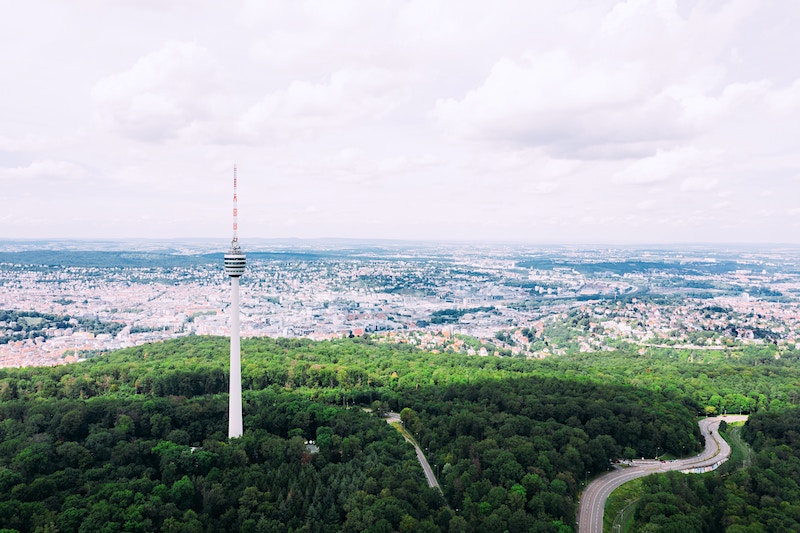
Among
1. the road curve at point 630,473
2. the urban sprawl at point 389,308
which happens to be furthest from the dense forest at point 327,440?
the urban sprawl at point 389,308

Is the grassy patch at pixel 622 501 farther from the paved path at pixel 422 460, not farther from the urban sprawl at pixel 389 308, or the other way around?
the urban sprawl at pixel 389 308

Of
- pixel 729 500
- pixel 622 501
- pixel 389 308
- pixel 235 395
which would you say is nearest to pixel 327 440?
pixel 235 395

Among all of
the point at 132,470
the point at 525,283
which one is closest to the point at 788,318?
the point at 525,283

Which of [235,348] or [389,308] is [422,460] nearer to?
[235,348]

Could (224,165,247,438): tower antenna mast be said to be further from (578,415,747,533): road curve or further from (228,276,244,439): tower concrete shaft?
(578,415,747,533): road curve

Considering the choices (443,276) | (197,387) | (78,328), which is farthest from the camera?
(443,276)

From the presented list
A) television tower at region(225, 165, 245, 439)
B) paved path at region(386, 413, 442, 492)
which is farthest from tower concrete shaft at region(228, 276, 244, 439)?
paved path at region(386, 413, 442, 492)

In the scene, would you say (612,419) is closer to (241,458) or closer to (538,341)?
(241,458)

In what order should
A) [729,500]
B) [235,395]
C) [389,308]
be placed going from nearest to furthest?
[729,500] → [235,395] → [389,308]
